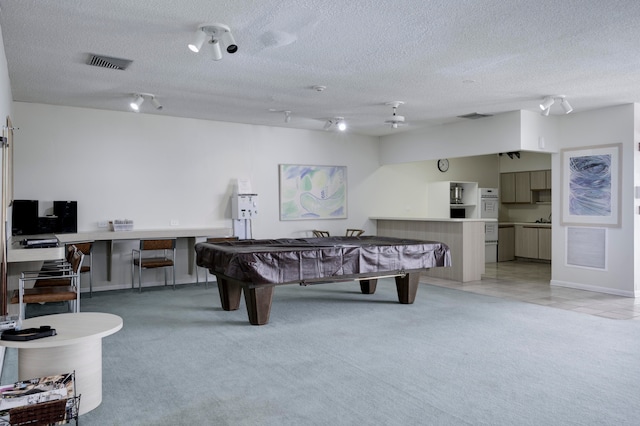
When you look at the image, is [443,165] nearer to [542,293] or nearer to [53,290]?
[542,293]

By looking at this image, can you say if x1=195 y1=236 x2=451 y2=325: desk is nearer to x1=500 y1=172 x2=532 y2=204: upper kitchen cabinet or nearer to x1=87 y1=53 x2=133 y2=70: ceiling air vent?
x1=87 y1=53 x2=133 y2=70: ceiling air vent

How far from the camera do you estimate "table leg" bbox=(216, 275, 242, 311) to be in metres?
5.35

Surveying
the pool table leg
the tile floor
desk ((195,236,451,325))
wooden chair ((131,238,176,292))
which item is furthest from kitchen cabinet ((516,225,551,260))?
wooden chair ((131,238,176,292))

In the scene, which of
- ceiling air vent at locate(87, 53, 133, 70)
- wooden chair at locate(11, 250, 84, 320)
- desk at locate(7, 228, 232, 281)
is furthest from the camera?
desk at locate(7, 228, 232, 281)

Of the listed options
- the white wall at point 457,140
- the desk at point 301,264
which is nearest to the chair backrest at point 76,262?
the desk at point 301,264

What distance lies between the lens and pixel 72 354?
8.61 ft

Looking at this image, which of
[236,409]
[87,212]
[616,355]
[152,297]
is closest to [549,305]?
[616,355]

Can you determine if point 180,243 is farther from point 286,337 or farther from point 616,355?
point 616,355

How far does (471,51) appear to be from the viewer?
4180 mm

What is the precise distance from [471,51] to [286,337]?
314 centimetres

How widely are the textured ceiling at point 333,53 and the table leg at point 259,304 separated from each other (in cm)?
228

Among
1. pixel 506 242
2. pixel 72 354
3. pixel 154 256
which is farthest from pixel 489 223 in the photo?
pixel 72 354

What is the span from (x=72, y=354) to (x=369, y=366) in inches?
80.2

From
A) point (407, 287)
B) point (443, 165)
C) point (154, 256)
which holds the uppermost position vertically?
point (443, 165)
